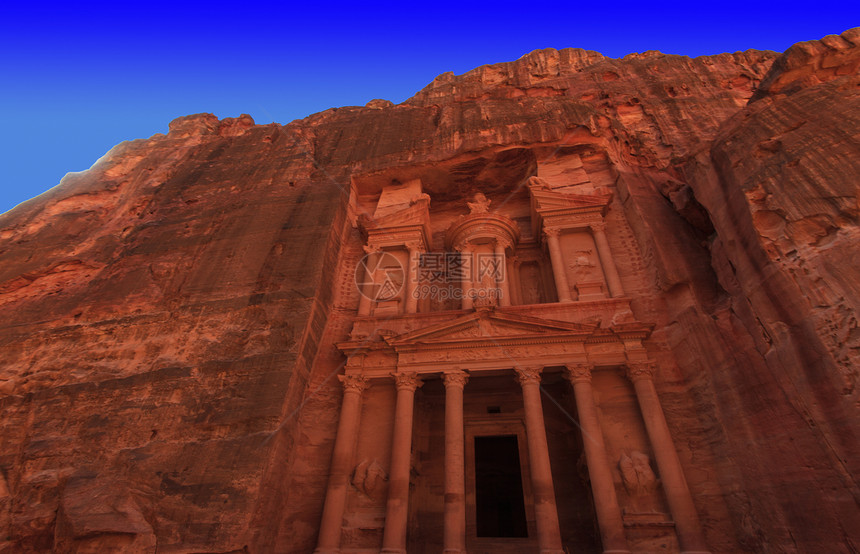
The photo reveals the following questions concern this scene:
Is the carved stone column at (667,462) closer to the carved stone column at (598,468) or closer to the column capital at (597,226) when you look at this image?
the carved stone column at (598,468)

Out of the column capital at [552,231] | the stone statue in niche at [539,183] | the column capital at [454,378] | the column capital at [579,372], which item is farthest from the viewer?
the stone statue in niche at [539,183]

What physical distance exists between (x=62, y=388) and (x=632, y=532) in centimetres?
1397

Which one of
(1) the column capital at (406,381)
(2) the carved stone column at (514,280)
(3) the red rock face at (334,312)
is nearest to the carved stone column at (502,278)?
(2) the carved stone column at (514,280)

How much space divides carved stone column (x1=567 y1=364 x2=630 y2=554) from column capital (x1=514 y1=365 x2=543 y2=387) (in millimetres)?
761

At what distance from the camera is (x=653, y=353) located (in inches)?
435

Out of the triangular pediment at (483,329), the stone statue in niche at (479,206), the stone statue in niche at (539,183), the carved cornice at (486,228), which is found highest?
the stone statue in niche at (539,183)

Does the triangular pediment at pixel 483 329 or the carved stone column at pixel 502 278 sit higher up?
the carved stone column at pixel 502 278

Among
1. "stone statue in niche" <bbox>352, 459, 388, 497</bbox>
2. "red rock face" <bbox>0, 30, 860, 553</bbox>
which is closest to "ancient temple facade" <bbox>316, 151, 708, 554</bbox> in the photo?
"stone statue in niche" <bbox>352, 459, 388, 497</bbox>

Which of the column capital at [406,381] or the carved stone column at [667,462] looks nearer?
the carved stone column at [667,462]

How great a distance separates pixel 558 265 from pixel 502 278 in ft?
6.00

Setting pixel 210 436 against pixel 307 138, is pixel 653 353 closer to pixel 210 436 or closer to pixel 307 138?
pixel 210 436

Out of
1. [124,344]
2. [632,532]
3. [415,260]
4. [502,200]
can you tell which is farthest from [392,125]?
[632,532]

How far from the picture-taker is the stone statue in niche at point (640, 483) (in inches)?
358

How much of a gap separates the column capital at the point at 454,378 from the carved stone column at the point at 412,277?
274 cm
